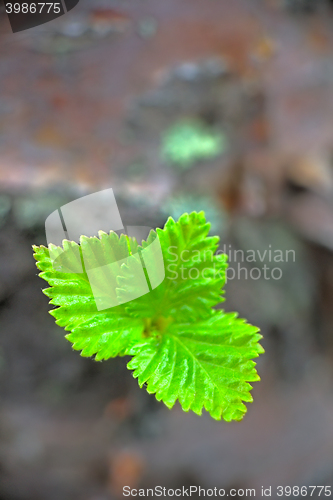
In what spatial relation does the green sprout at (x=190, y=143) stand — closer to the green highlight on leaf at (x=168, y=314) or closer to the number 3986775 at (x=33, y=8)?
the number 3986775 at (x=33, y=8)

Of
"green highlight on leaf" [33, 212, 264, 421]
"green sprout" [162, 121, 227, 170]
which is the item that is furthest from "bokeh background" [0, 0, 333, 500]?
"green highlight on leaf" [33, 212, 264, 421]

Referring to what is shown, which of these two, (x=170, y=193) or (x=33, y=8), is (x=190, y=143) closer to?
(x=170, y=193)

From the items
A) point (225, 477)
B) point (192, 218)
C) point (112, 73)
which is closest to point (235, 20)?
point (112, 73)

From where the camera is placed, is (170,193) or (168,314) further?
(170,193)

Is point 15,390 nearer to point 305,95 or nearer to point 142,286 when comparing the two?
point 142,286

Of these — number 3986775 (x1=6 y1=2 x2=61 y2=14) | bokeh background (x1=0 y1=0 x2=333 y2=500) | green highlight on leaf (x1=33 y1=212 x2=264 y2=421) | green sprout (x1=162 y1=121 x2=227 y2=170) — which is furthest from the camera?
green sprout (x1=162 y1=121 x2=227 y2=170)

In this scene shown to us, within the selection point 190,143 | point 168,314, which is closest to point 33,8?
point 190,143

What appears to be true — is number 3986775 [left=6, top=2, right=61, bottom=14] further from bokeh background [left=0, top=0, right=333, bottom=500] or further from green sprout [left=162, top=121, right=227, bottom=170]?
green sprout [left=162, top=121, right=227, bottom=170]
